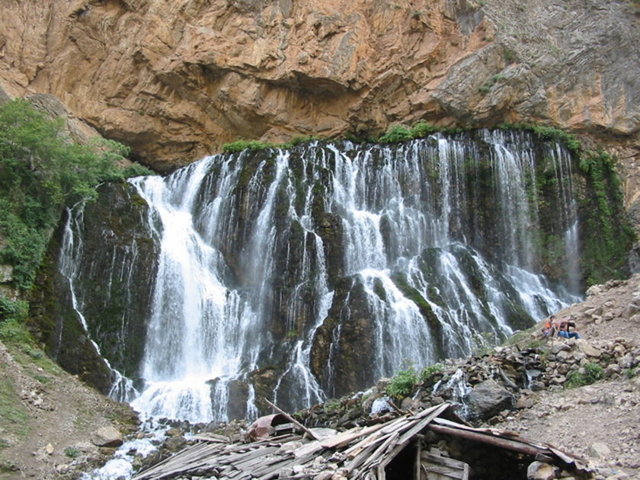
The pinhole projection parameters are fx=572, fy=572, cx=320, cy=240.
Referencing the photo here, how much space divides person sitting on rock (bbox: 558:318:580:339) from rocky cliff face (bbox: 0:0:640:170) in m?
16.3

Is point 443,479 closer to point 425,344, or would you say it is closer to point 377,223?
point 425,344

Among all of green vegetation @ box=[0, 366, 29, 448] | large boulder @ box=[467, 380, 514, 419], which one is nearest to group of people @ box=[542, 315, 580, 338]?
large boulder @ box=[467, 380, 514, 419]

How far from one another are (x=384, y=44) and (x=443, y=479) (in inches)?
1019

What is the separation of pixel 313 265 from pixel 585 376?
1217 cm

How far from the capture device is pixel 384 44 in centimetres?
2947

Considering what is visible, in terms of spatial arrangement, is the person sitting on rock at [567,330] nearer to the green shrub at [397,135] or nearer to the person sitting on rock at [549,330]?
the person sitting on rock at [549,330]

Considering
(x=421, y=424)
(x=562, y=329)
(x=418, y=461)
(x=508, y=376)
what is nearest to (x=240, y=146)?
(x=562, y=329)

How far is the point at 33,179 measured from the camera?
65.7 feet

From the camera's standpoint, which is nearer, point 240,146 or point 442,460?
point 442,460

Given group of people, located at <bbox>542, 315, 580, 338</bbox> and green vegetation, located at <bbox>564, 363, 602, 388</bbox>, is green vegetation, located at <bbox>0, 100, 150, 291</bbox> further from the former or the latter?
green vegetation, located at <bbox>564, 363, 602, 388</bbox>

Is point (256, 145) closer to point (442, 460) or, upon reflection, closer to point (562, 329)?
point (562, 329)

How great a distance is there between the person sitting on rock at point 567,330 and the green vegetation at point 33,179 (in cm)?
1526

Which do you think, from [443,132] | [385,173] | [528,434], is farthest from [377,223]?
[528,434]

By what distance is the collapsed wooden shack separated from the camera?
22.7 feet
